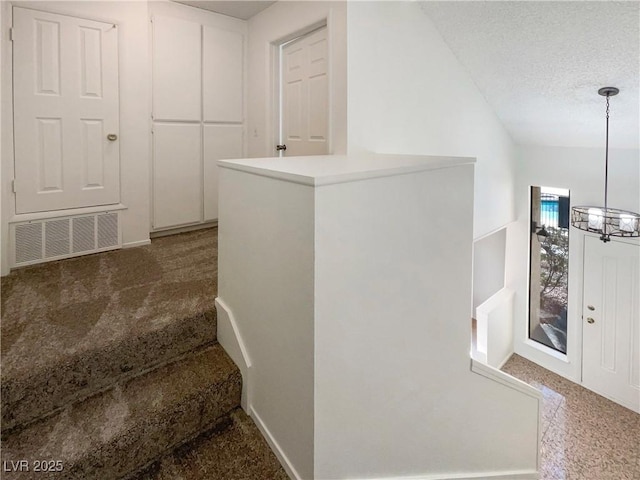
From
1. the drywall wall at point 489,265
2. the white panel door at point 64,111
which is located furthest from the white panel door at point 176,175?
the drywall wall at point 489,265

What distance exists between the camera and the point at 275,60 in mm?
3541

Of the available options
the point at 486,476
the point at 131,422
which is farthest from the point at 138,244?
the point at 486,476

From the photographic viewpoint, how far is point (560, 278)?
16.4ft

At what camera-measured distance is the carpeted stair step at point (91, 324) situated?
1561mm

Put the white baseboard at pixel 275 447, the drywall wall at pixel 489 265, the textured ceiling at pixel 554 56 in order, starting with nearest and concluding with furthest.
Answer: the white baseboard at pixel 275 447
the textured ceiling at pixel 554 56
the drywall wall at pixel 489 265

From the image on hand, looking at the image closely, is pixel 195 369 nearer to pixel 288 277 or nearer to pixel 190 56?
pixel 288 277

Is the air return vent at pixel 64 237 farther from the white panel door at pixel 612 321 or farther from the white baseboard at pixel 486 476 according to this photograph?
the white panel door at pixel 612 321

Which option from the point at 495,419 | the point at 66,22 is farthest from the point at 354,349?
the point at 66,22

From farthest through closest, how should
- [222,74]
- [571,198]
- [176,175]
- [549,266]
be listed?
[549,266]
[571,198]
[222,74]
[176,175]

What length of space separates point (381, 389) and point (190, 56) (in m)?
3.45

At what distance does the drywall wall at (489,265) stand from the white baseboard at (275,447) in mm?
4654

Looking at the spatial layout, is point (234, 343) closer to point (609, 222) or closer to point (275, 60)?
point (275, 60)

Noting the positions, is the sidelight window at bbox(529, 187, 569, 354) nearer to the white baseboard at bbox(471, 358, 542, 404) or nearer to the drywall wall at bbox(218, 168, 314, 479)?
the white baseboard at bbox(471, 358, 542, 404)

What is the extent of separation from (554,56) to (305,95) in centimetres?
201
